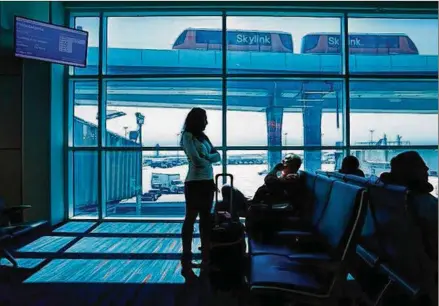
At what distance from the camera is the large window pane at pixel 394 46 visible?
592cm

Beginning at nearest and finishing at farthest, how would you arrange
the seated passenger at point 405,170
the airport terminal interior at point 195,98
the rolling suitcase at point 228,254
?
the seated passenger at point 405,170, the rolling suitcase at point 228,254, the airport terminal interior at point 195,98

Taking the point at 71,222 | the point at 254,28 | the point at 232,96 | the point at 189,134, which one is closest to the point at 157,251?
the point at 189,134

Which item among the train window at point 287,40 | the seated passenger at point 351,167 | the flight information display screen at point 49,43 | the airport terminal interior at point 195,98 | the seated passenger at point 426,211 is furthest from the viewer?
the train window at point 287,40

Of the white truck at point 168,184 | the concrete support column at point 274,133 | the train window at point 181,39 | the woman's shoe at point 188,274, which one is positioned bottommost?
the woman's shoe at point 188,274

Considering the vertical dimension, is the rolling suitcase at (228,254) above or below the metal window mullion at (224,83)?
below

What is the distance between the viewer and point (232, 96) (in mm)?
5906

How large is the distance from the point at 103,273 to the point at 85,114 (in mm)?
3376

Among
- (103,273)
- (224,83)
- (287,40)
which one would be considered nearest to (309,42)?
(287,40)

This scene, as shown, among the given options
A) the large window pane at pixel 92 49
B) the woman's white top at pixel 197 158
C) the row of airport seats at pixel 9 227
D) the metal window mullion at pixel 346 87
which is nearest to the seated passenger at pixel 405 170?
the woman's white top at pixel 197 158

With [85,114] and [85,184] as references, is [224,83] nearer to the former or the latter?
[85,114]

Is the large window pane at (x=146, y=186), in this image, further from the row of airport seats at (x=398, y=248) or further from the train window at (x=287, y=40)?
the row of airport seats at (x=398, y=248)

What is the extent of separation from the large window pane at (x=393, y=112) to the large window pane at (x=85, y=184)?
4.33m

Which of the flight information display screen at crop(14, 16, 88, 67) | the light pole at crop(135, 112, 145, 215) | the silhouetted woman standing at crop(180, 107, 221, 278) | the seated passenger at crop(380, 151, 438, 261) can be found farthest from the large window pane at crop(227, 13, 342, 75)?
the seated passenger at crop(380, 151, 438, 261)

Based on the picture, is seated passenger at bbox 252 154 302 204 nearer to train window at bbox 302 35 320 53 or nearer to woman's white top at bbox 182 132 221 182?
woman's white top at bbox 182 132 221 182
